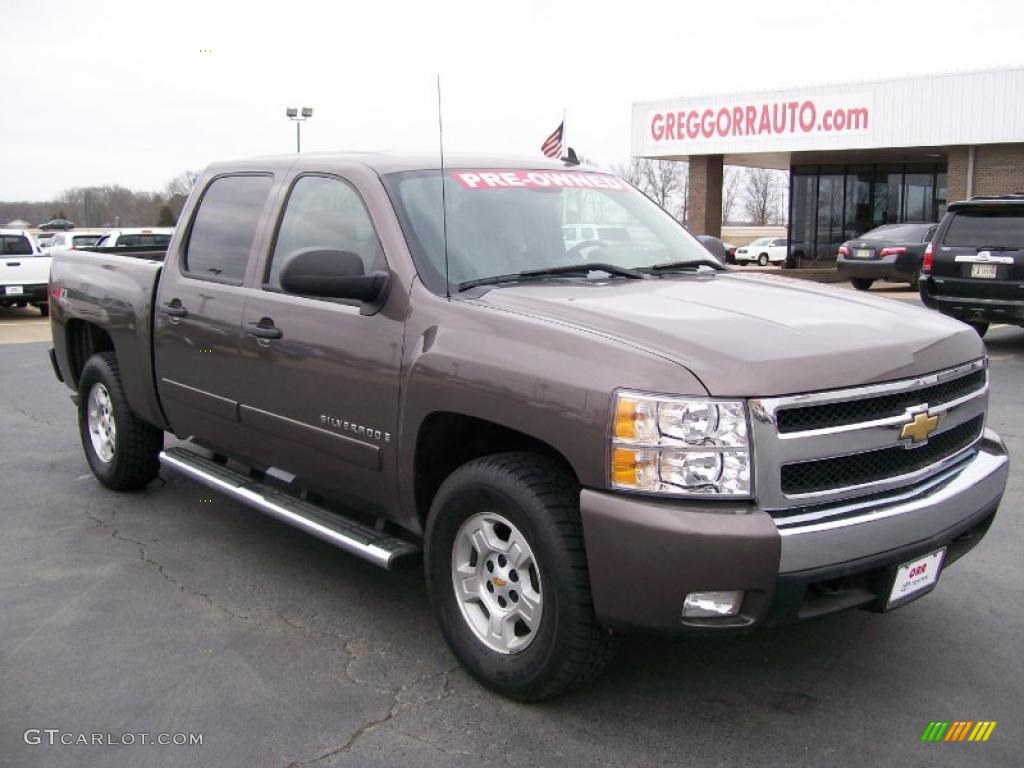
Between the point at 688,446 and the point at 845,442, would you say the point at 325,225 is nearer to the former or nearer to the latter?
the point at 688,446

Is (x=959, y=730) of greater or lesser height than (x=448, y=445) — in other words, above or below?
below

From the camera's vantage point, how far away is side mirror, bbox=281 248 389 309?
153 inches

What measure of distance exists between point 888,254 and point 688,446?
Result: 65.9ft

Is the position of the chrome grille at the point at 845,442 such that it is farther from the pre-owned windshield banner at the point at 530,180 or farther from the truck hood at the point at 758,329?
the pre-owned windshield banner at the point at 530,180

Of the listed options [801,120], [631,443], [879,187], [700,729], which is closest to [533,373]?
[631,443]

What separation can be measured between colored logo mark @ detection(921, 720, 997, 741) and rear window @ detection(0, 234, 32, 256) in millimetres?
20168

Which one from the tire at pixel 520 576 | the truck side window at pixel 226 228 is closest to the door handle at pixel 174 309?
the truck side window at pixel 226 228

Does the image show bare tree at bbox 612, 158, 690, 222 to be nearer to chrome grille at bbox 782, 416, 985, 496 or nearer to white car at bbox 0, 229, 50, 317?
Answer: white car at bbox 0, 229, 50, 317

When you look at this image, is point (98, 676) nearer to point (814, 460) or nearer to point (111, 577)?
point (111, 577)

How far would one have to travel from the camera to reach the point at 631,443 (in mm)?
3102

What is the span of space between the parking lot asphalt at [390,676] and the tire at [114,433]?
31.8 inches

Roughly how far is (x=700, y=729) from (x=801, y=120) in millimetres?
28048

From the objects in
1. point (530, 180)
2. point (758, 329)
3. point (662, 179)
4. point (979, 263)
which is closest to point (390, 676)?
point (758, 329)

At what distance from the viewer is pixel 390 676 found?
3.85 meters
